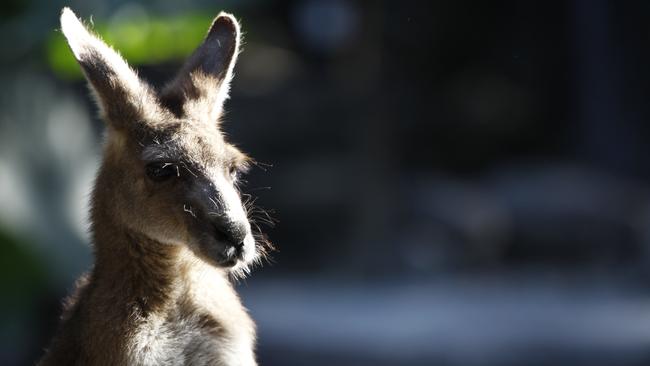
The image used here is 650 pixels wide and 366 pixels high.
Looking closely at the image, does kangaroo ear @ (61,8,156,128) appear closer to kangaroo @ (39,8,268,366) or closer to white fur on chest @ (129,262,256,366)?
kangaroo @ (39,8,268,366)

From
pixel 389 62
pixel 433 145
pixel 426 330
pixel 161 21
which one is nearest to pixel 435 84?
pixel 433 145

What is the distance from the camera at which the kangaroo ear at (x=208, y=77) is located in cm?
512

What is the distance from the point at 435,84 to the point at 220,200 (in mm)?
10874

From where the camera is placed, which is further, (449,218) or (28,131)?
(449,218)

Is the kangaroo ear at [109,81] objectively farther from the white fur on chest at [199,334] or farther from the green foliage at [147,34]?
the green foliage at [147,34]

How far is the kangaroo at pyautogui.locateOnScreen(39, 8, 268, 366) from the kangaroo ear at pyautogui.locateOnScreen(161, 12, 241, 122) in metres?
0.01

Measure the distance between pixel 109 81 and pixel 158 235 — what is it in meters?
0.63

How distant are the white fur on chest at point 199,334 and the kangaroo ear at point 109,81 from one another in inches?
25.6

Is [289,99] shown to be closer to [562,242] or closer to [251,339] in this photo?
[562,242]

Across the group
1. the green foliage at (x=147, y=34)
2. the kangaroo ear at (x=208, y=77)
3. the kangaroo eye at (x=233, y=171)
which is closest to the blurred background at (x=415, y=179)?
the green foliage at (x=147, y=34)

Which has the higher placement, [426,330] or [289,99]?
[289,99]

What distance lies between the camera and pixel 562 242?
1405 cm

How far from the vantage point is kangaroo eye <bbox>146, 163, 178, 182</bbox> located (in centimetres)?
485

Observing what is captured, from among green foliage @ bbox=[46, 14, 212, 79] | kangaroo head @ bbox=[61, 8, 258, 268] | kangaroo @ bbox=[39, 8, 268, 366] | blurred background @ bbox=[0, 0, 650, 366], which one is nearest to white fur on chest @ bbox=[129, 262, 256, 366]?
kangaroo @ bbox=[39, 8, 268, 366]
